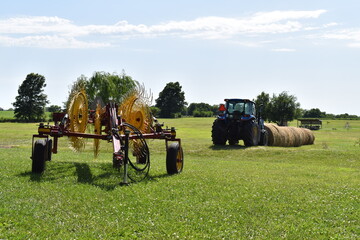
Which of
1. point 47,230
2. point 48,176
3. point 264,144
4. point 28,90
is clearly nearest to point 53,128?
point 48,176

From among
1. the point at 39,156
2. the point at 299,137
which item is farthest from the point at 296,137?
the point at 39,156

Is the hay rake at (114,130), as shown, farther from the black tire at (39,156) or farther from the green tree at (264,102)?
the green tree at (264,102)

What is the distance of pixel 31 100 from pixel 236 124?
7800 centimetres

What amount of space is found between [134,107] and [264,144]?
19.0 metres

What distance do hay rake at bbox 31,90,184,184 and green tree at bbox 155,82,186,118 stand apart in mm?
116072

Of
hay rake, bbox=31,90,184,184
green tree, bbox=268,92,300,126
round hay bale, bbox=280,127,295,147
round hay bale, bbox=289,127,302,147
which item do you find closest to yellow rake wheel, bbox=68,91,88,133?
hay rake, bbox=31,90,184,184

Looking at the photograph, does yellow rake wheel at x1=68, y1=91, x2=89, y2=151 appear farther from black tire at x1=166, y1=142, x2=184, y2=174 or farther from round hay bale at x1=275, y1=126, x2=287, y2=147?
round hay bale at x1=275, y1=126, x2=287, y2=147

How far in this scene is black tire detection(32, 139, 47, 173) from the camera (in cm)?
1185

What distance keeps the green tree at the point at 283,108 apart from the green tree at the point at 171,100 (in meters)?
49.1

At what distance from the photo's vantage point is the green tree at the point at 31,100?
96.9 meters

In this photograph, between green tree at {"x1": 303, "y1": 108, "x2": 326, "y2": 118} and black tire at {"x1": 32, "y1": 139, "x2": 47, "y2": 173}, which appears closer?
black tire at {"x1": 32, "y1": 139, "x2": 47, "y2": 173}

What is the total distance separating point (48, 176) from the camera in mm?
11695

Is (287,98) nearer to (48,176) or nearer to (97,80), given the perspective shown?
(97,80)

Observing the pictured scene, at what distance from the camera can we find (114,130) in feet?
36.9
